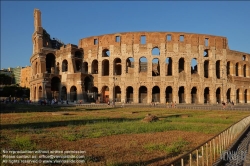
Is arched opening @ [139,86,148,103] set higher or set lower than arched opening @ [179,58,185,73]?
lower

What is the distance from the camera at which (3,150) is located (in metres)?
7.27

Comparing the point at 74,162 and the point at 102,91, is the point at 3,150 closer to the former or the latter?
the point at 74,162

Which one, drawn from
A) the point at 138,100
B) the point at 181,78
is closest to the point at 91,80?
the point at 138,100

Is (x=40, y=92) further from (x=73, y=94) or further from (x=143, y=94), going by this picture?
(x=143, y=94)

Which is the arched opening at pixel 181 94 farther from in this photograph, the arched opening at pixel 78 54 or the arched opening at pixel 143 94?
the arched opening at pixel 78 54

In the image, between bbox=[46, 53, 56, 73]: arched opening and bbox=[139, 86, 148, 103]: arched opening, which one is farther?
bbox=[46, 53, 56, 73]: arched opening

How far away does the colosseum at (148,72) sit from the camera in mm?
39750

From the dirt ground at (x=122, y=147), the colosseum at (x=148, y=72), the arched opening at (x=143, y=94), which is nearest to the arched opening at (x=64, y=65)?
the colosseum at (x=148, y=72)

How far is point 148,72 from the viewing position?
3984 centimetres

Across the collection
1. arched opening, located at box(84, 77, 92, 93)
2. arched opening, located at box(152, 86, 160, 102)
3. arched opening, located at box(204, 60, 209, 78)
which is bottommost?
arched opening, located at box(152, 86, 160, 102)

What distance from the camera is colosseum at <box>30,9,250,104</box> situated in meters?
39.8

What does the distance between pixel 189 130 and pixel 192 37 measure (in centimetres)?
3212

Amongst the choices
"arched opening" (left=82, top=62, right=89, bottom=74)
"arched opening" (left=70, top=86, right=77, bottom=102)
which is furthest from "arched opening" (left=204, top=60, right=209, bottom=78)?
"arched opening" (left=70, top=86, right=77, bottom=102)

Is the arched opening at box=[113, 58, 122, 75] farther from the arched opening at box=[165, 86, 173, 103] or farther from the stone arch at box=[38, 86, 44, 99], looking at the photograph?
the stone arch at box=[38, 86, 44, 99]
